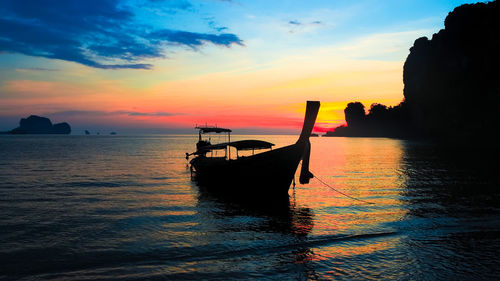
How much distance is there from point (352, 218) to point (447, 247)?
5348 mm

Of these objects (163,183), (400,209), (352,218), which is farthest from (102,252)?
(163,183)

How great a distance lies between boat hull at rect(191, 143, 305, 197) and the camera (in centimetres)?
2272

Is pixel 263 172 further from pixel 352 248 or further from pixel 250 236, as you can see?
pixel 352 248

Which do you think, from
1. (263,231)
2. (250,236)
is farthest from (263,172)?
(250,236)

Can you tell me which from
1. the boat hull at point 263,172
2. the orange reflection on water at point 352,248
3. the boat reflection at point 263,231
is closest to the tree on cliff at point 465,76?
the boat hull at point 263,172

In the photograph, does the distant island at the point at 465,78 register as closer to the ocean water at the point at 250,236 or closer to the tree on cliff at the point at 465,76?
the tree on cliff at the point at 465,76

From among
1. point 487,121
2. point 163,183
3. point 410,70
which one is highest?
point 410,70

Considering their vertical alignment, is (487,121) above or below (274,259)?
above

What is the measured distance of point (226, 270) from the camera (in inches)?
403

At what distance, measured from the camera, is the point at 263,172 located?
23734 millimetres

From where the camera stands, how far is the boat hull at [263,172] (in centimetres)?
2272

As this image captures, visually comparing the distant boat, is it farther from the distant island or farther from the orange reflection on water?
the distant island

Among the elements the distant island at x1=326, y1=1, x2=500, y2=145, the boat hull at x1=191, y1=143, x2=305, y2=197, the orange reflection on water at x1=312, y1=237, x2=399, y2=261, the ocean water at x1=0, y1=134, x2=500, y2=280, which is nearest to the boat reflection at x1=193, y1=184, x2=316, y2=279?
the ocean water at x1=0, y1=134, x2=500, y2=280

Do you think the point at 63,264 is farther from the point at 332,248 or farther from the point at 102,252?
the point at 332,248
